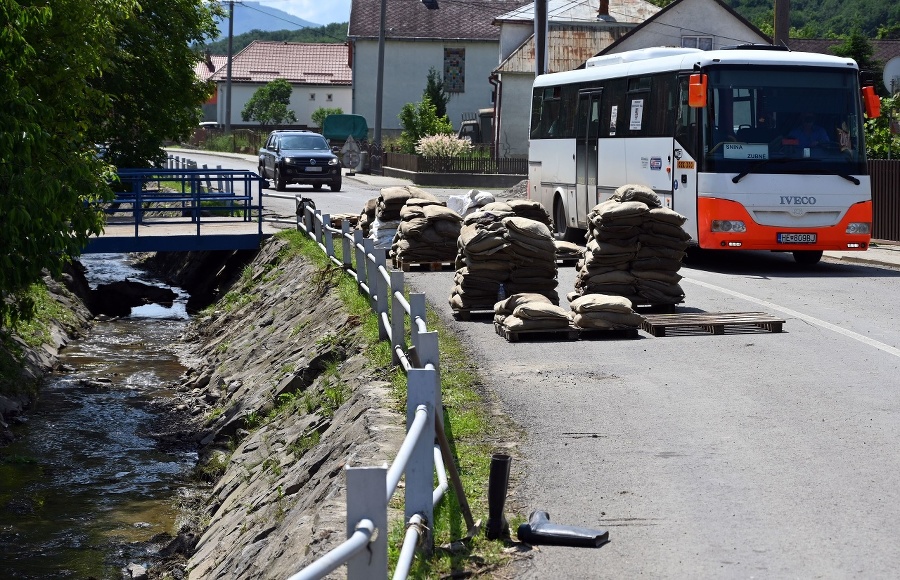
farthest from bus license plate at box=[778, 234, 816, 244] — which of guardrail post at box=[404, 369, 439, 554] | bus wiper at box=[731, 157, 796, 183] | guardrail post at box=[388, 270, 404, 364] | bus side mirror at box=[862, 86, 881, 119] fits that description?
guardrail post at box=[404, 369, 439, 554]

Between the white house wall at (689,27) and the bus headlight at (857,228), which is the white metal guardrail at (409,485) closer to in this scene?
the bus headlight at (857,228)

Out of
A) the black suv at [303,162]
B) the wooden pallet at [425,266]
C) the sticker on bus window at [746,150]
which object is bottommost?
the wooden pallet at [425,266]

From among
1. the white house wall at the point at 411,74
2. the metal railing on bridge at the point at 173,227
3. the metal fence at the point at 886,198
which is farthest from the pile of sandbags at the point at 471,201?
the white house wall at the point at 411,74

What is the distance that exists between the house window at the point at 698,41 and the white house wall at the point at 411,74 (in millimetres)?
26242

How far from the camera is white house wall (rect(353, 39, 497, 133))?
77500 mm

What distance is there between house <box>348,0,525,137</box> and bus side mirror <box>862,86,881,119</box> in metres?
59.4

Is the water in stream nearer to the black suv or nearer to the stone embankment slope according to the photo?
the stone embankment slope

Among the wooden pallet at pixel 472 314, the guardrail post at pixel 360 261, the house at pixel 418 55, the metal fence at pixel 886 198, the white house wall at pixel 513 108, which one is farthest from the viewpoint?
the house at pixel 418 55

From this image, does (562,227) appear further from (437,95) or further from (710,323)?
(437,95)

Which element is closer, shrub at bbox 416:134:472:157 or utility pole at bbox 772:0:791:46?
utility pole at bbox 772:0:791:46

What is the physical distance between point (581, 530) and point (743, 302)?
981cm

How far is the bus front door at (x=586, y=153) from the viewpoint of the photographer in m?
23.0

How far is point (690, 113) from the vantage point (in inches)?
760

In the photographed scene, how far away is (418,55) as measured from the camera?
3056 inches
